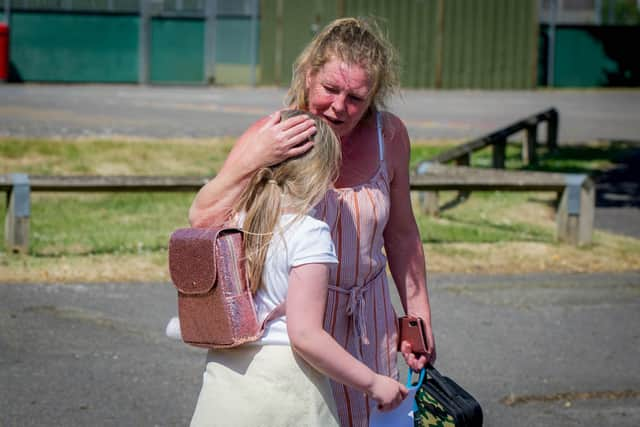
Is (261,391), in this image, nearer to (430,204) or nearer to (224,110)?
(430,204)

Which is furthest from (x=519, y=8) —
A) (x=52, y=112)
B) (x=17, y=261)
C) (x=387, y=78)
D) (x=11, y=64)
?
(x=387, y=78)

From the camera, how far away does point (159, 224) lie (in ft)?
32.7

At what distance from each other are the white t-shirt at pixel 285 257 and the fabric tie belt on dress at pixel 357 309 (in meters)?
0.38

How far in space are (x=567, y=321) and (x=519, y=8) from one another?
76.8ft

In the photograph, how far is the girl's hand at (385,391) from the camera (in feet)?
9.29

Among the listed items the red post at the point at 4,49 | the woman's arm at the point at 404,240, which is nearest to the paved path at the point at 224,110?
the red post at the point at 4,49

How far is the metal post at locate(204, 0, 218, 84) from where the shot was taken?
26.9m

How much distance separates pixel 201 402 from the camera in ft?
9.23

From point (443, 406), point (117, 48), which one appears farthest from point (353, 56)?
point (117, 48)

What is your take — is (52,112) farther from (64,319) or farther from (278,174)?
(278,174)

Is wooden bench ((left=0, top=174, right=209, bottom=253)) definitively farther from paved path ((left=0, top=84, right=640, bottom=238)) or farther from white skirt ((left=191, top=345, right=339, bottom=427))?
white skirt ((left=191, top=345, right=339, bottom=427))

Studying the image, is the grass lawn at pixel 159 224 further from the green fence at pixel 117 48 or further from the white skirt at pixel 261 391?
the green fence at pixel 117 48

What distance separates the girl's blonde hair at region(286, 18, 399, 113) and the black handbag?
0.88 metres

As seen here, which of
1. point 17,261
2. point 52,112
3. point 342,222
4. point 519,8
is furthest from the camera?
point 519,8
